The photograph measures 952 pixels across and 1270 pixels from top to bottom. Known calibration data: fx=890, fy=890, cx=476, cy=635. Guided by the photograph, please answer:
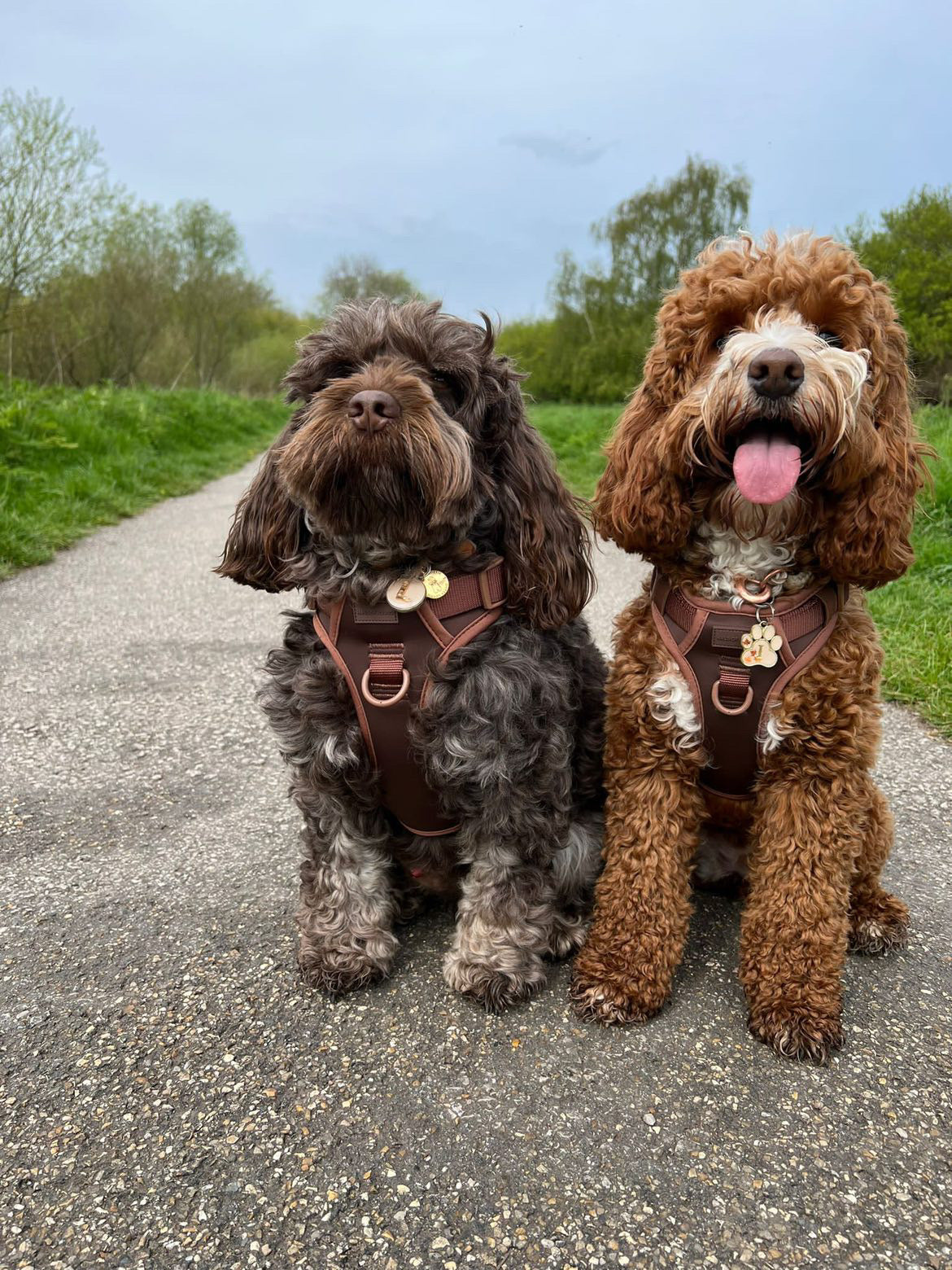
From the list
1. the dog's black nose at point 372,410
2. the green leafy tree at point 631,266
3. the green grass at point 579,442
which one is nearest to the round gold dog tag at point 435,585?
the dog's black nose at point 372,410

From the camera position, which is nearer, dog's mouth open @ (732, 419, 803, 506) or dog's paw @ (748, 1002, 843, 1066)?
dog's mouth open @ (732, 419, 803, 506)

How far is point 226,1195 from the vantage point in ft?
6.47

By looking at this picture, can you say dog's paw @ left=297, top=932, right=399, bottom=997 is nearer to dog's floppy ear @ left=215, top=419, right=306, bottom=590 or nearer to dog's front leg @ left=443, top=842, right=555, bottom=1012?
dog's front leg @ left=443, top=842, right=555, bottom=1012

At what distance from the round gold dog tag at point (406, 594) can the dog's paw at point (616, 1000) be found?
1228 mm

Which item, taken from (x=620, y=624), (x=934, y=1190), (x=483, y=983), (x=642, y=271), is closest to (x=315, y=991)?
(x=483, y=983)

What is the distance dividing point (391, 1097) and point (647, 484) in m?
1.79

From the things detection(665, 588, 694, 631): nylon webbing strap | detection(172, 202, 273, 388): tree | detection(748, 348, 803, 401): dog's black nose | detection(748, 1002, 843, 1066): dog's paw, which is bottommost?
detection(748, 1002, 843, 1066): dog's paw

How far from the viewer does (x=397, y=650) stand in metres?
2.56

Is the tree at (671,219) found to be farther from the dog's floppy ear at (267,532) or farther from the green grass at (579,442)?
the dog's floppy ear at (267,532)

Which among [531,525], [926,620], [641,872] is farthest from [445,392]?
[926,620]

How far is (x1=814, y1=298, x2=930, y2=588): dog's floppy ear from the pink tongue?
178 millimetres

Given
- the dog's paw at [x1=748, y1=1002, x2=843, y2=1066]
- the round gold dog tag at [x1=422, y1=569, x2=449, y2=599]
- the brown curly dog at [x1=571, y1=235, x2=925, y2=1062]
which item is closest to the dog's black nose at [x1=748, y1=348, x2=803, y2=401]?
the brown curly dog at [x1=571, y1=235, x2=925, y2=1062]

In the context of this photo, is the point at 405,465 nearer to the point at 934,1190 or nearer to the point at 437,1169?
the point at 437,1169

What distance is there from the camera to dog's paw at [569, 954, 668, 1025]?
2598 millimetres
